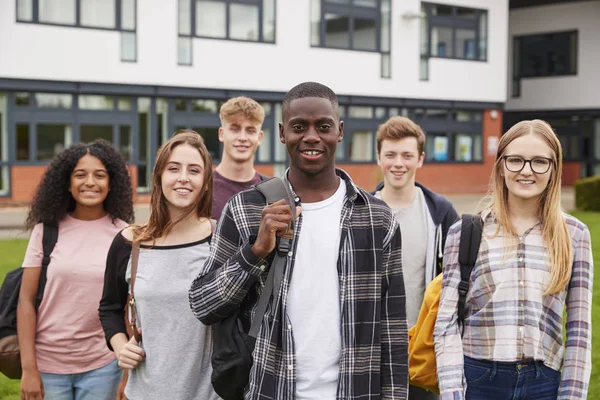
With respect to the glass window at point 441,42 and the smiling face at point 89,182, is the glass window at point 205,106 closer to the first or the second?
the glass window at point 441,42

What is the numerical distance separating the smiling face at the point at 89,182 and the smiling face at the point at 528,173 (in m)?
1.94

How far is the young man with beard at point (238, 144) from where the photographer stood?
15.1ft

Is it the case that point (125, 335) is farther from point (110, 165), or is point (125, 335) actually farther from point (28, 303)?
point (110, 165)

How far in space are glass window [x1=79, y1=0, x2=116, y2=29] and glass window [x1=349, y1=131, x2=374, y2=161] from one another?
9.40m

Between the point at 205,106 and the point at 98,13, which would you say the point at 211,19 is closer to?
the point at 205,106

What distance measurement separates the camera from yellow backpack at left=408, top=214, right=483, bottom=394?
120 inches

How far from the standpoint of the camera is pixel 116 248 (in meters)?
3.23

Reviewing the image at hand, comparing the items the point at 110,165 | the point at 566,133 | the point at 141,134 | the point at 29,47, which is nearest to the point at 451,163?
the point at 566,133

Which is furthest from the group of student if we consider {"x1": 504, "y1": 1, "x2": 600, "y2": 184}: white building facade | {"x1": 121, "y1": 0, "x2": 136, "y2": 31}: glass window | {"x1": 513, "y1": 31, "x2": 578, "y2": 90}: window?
{"x1": 513, "y1": 31, "x2": 578, "y2": 90}: window

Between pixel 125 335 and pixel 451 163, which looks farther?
pixel 451 163

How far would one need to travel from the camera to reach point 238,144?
4.60 m

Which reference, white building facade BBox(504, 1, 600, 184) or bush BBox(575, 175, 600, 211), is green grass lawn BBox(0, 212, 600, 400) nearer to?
bush BBox(575, 175, 600, 211)

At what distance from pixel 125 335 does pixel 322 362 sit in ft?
3.53

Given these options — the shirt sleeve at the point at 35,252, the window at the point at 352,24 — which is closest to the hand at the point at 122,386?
the shirt sleeve at the point at 35,252
